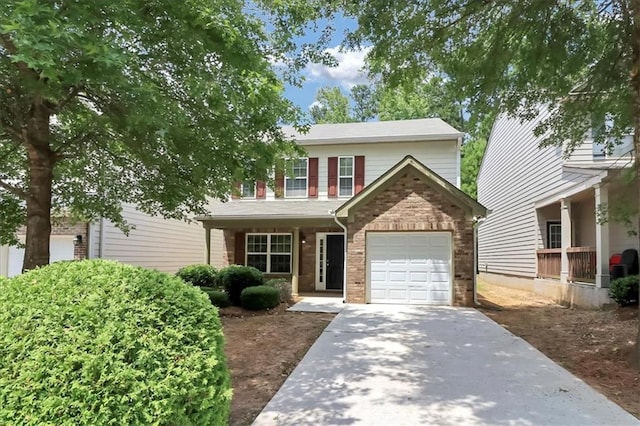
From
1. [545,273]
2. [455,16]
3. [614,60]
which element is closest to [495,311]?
[545,273]

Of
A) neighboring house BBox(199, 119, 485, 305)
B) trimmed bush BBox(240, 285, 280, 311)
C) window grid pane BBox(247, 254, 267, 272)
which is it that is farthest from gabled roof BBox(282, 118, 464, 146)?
trimmed bush BBox(240, 285, 280, 311)

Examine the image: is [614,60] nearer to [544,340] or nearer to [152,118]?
[544,340]

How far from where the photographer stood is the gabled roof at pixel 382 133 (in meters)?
15.9

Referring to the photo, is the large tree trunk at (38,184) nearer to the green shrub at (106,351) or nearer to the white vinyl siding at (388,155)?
the green shrub at (106,351)

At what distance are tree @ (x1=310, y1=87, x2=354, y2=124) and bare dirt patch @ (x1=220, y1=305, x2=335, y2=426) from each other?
29348 millimetres

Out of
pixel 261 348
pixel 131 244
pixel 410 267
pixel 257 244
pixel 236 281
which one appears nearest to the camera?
pixel 261 348

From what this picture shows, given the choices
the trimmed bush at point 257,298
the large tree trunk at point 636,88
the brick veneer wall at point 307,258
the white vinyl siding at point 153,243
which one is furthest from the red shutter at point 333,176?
the large tree trunk at point 636,88

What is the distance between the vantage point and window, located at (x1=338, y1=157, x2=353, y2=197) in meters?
16.6

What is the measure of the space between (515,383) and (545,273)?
38.5 ft

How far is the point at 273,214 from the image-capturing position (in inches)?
607

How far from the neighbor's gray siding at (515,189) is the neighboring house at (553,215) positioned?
4 cm

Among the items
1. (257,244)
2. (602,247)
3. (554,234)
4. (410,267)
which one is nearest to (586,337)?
(602,247)

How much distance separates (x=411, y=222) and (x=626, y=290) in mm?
5499

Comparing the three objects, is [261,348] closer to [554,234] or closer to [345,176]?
[345,176]
